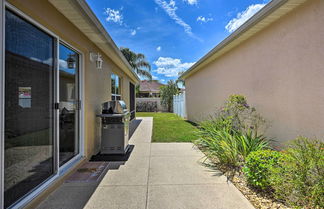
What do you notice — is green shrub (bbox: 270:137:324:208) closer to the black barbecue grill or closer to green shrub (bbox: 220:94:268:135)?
green shrub (bbox: 220:94:268:135)

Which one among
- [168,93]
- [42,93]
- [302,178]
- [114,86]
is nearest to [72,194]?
[42,93]

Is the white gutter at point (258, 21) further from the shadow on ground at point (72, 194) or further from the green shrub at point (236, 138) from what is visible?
the shadow on ground at point (72, 194)

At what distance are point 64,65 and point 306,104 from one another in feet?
15.9

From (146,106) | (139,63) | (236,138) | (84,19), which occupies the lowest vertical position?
(236,138)

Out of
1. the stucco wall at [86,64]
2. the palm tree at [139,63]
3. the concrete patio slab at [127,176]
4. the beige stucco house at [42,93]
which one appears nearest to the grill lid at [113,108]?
the stucco wall at [86,64]

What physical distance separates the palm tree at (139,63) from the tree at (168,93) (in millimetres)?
2829

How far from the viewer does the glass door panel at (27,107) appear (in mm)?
1987

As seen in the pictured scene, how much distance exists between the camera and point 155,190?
2768mm

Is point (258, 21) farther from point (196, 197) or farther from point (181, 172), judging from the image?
point (196, 197)

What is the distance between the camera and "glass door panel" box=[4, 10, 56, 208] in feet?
6.52

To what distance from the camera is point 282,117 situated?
385cm

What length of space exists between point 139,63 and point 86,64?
58.1 ft

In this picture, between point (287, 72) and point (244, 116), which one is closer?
point (287, 72)

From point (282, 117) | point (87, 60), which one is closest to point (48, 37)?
point (87, 60)
